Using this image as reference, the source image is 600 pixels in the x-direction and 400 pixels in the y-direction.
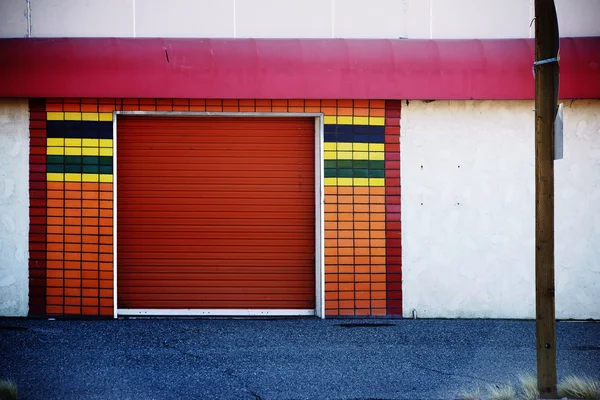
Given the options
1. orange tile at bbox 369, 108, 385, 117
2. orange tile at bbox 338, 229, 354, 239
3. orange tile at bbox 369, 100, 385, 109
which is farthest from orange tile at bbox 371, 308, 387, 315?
orange tile at bbox 369, 100, 385, 109

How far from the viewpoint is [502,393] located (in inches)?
254

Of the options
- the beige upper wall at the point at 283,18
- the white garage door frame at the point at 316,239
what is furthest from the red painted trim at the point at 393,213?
the beige upper wall at the point at 283,18

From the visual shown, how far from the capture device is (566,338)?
955 cm

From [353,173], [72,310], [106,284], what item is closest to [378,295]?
[353,173]

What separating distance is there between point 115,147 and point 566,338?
6.39m

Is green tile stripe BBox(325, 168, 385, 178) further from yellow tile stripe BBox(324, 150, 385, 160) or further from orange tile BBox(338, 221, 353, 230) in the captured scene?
orange tile BBox(338, 221, 353, 230)

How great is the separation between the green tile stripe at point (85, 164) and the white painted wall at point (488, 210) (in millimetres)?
4131

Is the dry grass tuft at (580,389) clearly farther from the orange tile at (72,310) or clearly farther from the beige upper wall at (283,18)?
the orange tile at (72,310)

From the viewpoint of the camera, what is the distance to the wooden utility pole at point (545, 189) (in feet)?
21.2

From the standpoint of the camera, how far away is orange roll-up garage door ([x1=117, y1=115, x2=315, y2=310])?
10914 mm

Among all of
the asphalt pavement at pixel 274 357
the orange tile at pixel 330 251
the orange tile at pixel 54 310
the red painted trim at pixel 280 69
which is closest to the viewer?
the asphalt pavement at pixel 274 357

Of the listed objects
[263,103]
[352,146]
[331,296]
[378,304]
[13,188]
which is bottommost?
[378,304]

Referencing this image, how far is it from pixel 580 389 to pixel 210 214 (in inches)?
231

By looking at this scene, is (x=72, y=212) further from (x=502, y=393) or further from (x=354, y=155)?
(x=502, y=393)
